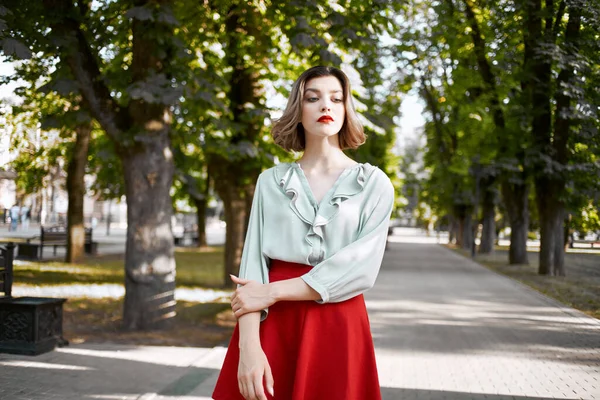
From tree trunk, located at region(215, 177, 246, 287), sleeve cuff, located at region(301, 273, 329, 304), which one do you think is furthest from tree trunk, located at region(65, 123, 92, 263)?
sleeve cuff, located at region(301, 273, 329, 304)

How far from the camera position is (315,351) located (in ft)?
→ 7.58

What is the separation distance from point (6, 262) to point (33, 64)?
9.92 feet

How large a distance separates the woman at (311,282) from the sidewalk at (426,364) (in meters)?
4.17

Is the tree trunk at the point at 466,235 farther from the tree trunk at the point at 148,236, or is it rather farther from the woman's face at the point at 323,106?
the woman's face at the point at 323,106

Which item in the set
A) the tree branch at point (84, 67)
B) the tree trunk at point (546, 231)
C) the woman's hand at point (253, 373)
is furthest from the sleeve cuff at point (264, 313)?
the tree trunk at point (546, 231)

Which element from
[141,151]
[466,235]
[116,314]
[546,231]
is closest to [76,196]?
[116,314]

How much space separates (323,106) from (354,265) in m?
0.58

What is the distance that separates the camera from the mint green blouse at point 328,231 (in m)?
2.25

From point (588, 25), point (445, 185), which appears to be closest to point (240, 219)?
point (588, 25)

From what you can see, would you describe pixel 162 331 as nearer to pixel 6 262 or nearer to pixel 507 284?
pixel 6 262

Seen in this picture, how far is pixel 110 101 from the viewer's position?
10.2 meters

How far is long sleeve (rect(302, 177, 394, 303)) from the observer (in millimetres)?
2230

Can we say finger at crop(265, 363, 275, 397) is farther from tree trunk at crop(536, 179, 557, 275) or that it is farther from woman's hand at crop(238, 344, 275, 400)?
tree trunk at crop(536, 179, 557, 275)

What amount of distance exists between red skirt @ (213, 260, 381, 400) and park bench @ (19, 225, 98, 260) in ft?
51.1
